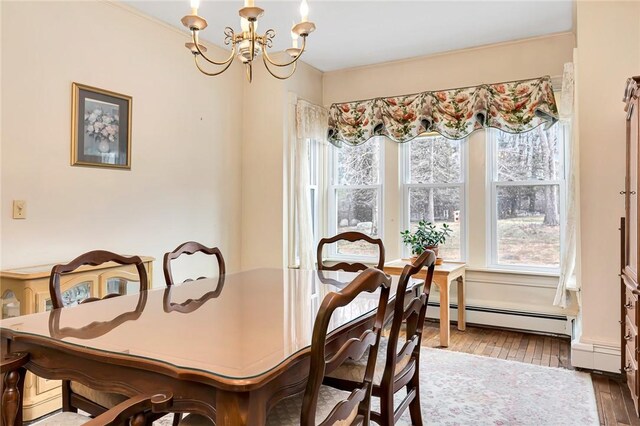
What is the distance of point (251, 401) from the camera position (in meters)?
1.01

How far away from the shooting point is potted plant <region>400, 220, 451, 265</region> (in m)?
3.96

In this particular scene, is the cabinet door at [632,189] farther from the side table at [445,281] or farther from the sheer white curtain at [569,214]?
the side table at [445,281]

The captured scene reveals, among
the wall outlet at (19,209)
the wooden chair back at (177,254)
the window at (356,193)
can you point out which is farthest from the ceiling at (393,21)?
the wooden chair back at (177,254)

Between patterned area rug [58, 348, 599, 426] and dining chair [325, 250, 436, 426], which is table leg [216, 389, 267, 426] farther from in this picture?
patterned area rug [58, 348, 599, 426]

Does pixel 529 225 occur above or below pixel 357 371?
above

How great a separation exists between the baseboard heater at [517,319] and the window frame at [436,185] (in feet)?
1.70

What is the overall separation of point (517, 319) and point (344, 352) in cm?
326

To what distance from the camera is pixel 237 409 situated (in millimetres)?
997

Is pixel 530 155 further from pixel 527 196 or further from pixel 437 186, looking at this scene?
pixel 437 186

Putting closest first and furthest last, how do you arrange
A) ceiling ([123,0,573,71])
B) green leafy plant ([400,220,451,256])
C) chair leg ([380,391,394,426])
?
chair leg ([380,391,394,426]), ceiling ([123,0,573,71]), green leafy plant ([400,220,451,256])

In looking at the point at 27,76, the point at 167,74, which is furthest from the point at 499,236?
the point at 27,76

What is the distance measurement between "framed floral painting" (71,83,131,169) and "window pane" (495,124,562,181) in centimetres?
328

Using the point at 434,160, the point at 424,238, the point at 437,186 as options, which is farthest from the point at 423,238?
the point at 434,160

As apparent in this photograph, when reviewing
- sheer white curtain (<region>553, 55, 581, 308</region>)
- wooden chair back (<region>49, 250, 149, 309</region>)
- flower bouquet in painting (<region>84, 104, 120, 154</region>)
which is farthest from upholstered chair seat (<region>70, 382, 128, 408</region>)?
sheer white curtain (<region>553, 55, 581, 308</region>)
